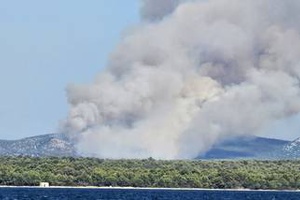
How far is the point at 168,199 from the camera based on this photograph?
585 ft

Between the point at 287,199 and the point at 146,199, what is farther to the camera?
the point at 287,199

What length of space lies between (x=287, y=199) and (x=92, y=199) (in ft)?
124

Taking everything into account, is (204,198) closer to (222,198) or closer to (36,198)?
(222,198)

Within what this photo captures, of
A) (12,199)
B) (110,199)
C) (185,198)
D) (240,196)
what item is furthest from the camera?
(240,196)

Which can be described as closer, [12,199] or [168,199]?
[12,199]

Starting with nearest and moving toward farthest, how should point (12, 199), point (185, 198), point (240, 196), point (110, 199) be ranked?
point (12, 199) < point (110, 199) < point (185, 198) < point (240, 196)

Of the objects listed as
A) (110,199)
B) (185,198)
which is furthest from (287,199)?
(110,199)

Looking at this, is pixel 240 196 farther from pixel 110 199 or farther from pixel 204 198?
pixel 110 199

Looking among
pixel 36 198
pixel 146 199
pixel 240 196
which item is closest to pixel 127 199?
pixel 146 199

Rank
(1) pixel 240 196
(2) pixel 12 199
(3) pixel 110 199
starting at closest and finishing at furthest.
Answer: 1. (2) pixel 12 199
2. (3) pixel 110 199
3. (1) pixel 240 196

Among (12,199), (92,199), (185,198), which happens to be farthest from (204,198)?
(12,199)

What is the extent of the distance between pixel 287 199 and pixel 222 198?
1003 cm

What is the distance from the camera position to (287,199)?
18725cm

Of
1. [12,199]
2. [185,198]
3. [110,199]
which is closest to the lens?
[12,199]
